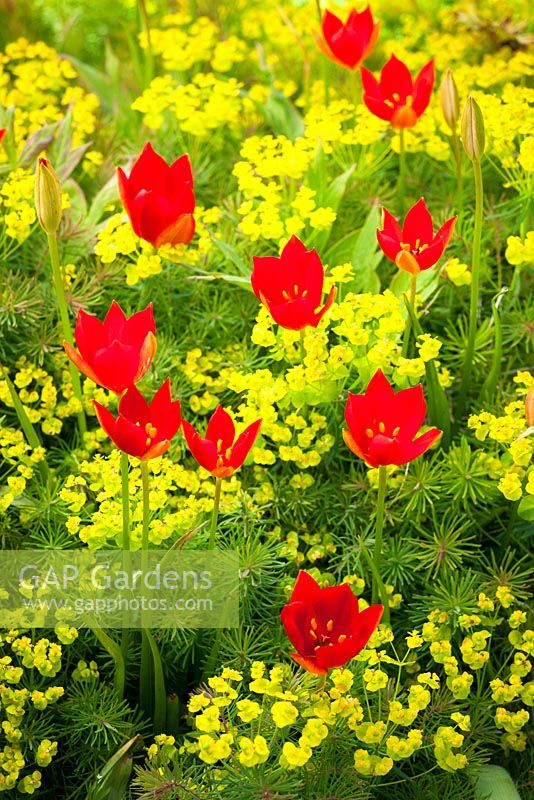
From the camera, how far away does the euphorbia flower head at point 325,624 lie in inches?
43.2

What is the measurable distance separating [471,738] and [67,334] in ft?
2.64

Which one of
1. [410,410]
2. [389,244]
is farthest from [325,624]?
[389,244]

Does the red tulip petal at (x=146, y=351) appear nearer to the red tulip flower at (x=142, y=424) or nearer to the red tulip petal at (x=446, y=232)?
the red tulip flower at (x=142, y=424)

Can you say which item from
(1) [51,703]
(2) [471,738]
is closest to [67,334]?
(1) [51,703]

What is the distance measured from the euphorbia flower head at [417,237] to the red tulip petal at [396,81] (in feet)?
1.22

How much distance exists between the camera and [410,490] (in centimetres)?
147

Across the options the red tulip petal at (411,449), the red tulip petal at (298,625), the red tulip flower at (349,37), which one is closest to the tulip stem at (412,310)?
the red tulip petal at (411,449)

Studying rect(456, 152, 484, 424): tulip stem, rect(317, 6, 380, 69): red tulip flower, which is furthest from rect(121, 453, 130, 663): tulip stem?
rect(317, 6, 380, 69): red tulip flower

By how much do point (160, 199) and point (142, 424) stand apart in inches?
16.9

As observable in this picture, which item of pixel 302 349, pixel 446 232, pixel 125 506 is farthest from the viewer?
pixel 302 349

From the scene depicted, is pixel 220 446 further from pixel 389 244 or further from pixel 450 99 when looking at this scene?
pixel 450 99

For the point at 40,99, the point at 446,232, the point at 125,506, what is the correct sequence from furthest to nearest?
the point at 40,99
the point at 446,232
the point at 125,506

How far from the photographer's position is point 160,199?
149cm

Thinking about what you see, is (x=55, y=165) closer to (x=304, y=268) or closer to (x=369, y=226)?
(x=369, y=226)
